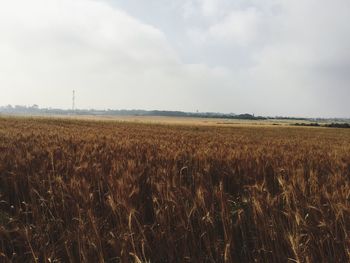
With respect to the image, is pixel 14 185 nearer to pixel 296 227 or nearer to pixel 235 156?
pixel 296 227

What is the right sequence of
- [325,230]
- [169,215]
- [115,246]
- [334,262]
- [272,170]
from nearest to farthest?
[334,262], [115,246], [325,230], [169,215], [272,170]

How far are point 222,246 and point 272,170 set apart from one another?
3.18 metres

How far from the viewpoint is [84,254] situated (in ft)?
7.47

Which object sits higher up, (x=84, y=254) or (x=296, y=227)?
(x=296, y=227)

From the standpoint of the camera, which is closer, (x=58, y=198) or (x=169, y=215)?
(x=169, y=215)

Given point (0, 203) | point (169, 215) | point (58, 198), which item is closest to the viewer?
point (169, 215)

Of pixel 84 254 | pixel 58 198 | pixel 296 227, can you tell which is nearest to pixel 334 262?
pixel 296 227

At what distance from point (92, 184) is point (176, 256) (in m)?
1.98

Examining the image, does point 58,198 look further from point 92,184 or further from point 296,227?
point 296,227

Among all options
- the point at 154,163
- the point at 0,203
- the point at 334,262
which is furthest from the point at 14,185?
the point at 334,262

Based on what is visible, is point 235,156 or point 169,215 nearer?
point 169,215

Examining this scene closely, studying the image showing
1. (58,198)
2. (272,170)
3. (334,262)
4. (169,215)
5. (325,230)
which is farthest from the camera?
(272,170)

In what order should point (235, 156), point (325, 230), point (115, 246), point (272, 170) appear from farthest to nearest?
point (235, 156) → point (272, 170) → point (325, 230) → point (115, 246)

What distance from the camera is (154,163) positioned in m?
5.62
